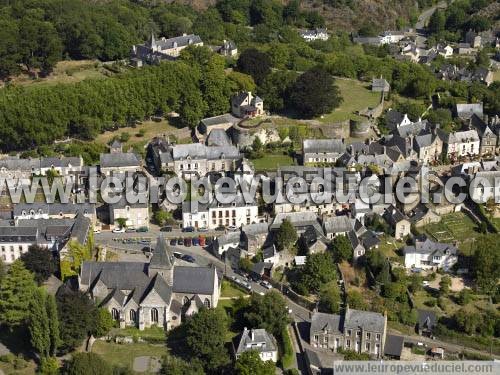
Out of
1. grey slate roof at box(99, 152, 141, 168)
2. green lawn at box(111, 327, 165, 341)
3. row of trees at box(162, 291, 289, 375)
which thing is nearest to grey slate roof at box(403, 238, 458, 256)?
row of trees at box(162, 291, 289, 375)

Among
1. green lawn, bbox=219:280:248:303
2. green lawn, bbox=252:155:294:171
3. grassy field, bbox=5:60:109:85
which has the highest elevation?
grassy field, bbox=5:60:109:85

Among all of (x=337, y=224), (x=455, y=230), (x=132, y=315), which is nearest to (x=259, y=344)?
(x=132, y=315)

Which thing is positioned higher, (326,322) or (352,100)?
(352,100)

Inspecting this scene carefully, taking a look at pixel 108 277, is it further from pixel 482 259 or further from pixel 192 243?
pixel 482 259

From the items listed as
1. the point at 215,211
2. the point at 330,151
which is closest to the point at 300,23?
the point at 330,151

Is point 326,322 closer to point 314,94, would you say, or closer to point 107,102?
point 314,94

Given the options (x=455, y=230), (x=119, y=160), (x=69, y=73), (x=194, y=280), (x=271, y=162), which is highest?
(x=69, y=73)

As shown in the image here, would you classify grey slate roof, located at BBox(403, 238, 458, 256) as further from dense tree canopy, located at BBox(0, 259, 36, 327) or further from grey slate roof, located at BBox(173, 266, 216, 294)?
dense tree canopy, located at BBox(0, 259, 36, 327)
